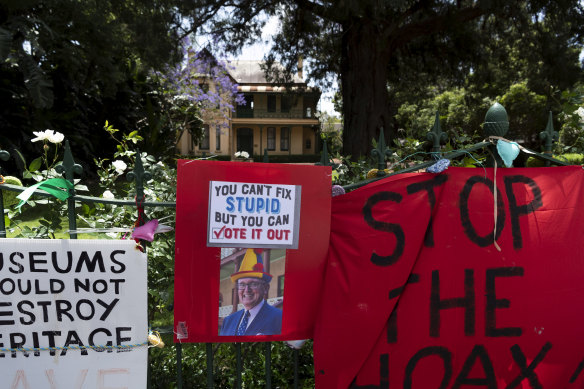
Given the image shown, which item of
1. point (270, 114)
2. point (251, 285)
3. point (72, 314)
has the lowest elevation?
point (72, 314)

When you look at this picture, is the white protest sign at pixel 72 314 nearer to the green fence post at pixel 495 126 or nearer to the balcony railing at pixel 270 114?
the green fence post at pixel 495 126

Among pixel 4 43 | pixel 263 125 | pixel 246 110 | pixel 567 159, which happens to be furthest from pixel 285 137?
pixel 567 159

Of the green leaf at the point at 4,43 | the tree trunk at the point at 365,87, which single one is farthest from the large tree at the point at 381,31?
the green leaf at the point at 4,43

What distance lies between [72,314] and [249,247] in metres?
0.82

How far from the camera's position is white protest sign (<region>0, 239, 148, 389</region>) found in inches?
79.3

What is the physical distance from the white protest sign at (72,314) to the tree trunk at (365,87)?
6.91 metres

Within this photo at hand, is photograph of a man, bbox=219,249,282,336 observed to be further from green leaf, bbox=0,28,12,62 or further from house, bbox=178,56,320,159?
house, bbox=178,56,320,159

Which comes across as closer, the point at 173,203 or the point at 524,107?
the point at 173,203

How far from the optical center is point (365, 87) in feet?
29.2

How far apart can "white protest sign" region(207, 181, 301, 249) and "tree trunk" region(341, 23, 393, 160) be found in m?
6.63

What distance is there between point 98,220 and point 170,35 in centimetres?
624

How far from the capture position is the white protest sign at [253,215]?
2.07m

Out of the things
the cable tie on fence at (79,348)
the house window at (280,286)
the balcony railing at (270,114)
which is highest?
the balcony railing at (270,114)

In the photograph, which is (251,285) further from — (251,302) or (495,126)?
(495,126)
